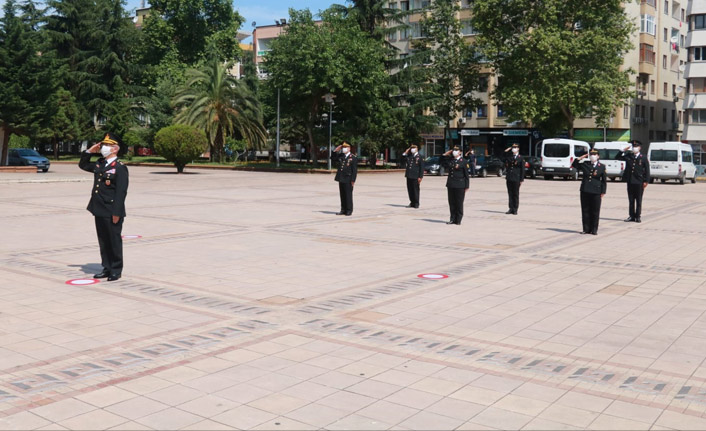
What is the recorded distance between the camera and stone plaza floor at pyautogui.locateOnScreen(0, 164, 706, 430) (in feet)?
17.0

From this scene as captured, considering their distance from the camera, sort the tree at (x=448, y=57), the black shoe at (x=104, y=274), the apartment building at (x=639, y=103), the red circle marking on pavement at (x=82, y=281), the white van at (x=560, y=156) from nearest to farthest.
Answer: the red circle marking on pavement at (x=82, y=281)
the black shoe at (x=104, y=274)
the white van at (x=560, y=156)
the tree at (x=448, y=57)
the apartment building at (x=639, y=103)

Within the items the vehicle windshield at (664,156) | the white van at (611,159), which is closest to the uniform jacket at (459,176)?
the vehicle windshield at (664,156)

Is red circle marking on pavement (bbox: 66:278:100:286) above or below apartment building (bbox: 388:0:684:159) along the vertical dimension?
below

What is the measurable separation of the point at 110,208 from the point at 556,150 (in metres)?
37.8

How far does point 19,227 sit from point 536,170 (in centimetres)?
3487

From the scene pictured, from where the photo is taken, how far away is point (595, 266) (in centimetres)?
1153

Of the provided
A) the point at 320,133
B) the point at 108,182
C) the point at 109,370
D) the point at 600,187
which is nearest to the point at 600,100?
the point at 320,133

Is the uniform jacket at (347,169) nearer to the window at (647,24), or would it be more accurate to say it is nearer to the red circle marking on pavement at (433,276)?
the red circle marking on pavement at (433,276)

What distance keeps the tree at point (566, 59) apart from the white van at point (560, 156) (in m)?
5.35

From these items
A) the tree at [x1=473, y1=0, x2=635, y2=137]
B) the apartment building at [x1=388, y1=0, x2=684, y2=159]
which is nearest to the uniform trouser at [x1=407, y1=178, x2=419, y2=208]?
the tree at [x1=473, y1=0, x2=635, y2=137]

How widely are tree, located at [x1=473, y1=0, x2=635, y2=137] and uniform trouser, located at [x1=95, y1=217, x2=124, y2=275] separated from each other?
42.4m

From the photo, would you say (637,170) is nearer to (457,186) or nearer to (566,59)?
(457,186)

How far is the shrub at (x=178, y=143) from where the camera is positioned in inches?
1695

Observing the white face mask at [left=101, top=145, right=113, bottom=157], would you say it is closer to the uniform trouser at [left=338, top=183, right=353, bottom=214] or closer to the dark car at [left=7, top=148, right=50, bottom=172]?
the uniform trouser at [left=338, top=183, right=353, bottom=214]
